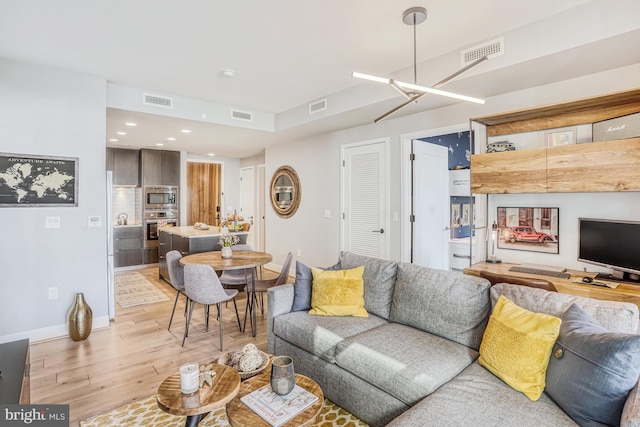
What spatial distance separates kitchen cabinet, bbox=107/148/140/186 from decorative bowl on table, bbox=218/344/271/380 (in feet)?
20.5

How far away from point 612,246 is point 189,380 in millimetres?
3129

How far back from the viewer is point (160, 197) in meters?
7.25

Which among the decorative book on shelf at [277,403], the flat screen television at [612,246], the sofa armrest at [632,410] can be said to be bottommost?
the decorative book on shelf at [277,403]

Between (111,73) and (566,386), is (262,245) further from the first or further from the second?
(566,386)

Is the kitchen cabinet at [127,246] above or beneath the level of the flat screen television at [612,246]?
beneath

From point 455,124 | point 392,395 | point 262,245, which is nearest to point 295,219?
point 262,245

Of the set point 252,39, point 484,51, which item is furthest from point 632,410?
point 252,39

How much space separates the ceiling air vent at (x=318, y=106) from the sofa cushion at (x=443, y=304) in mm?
2646

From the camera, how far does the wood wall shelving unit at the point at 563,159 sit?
252cm

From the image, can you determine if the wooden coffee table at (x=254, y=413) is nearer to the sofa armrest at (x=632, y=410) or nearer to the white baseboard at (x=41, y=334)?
the sofa armrest at (x=632, y=410)

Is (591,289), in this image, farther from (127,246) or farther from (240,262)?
(127,246)

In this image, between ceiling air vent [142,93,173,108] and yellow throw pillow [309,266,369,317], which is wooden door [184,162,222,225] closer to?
ceiling air vent [142,93,173,108]

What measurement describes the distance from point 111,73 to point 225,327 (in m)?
3.02

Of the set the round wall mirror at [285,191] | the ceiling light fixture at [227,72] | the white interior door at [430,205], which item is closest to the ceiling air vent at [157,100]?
the ceiling light fixture at [227,72]
